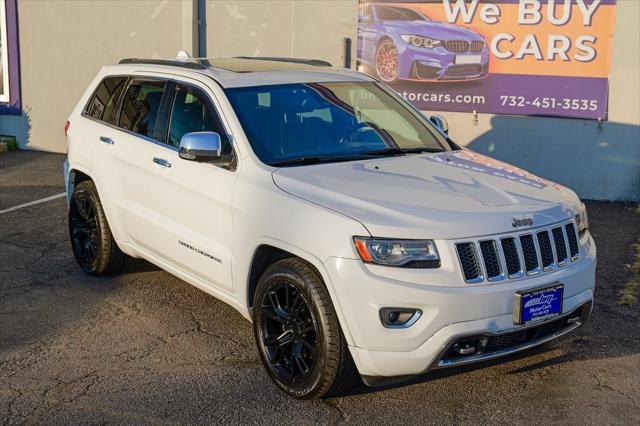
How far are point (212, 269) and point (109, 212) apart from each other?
1503 mm

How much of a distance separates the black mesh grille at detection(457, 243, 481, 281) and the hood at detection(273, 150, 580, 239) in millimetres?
60

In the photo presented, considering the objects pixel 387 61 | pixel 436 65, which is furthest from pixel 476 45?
pixel 387 61

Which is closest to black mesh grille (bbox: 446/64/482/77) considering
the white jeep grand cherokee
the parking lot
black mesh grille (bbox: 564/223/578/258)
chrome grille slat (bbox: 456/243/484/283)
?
the parking lot

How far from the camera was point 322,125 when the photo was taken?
18.6ft

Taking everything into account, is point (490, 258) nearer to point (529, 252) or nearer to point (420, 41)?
point (529, 252)

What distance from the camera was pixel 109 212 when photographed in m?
6.55

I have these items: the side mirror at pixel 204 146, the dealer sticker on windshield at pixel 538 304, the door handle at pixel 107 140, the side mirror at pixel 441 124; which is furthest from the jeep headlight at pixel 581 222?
the door handle at pixel 107 140

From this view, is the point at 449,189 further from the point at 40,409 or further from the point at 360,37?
the point at 360,37

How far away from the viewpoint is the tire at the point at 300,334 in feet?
14.6

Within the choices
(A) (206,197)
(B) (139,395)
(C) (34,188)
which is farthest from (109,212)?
(C) (34,188)

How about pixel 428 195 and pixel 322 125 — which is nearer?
pixel 428 195

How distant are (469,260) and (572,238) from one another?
2.85 ft

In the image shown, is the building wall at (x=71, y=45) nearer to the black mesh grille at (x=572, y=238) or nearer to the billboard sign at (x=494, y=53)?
the billboard sign at (x=494, y=53)

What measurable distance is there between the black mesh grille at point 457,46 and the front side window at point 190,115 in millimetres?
5456
